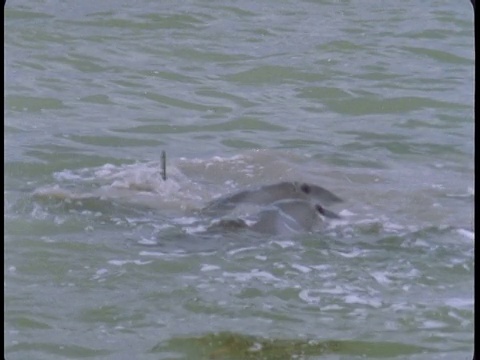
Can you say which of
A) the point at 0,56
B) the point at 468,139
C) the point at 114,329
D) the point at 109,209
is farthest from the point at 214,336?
the point at 468,139

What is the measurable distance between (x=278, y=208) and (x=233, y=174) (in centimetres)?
95

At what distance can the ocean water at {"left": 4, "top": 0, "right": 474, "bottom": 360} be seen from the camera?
3418 mm

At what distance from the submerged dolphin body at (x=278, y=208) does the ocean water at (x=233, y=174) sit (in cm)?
6

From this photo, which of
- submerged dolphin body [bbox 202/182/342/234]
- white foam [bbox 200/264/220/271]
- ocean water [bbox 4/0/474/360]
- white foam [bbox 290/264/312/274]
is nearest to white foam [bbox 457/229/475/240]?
ocean water [bbox 4/0/474/360]

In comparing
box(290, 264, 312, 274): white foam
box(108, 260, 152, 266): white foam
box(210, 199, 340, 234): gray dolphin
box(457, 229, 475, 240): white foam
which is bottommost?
box(457, 229, 475, 240): white foam

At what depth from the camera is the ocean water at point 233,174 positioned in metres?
3.42

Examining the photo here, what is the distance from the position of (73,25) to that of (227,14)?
1.29m

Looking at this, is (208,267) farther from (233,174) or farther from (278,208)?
(233,174)

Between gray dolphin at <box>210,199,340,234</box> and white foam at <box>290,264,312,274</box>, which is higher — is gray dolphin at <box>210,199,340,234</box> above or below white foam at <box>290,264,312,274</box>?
above

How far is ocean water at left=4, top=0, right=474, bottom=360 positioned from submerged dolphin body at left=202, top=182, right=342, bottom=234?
2.5 inches

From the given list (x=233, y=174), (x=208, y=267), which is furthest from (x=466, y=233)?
(x=233, y=174)

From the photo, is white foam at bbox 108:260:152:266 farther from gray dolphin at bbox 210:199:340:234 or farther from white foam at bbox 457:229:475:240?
white foam at bbox 457:229:475:240

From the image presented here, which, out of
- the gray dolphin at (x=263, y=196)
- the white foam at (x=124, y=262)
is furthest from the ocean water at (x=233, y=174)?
the gray dolphin at (x=263, y=196)

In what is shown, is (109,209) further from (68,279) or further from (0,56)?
(0,56)
